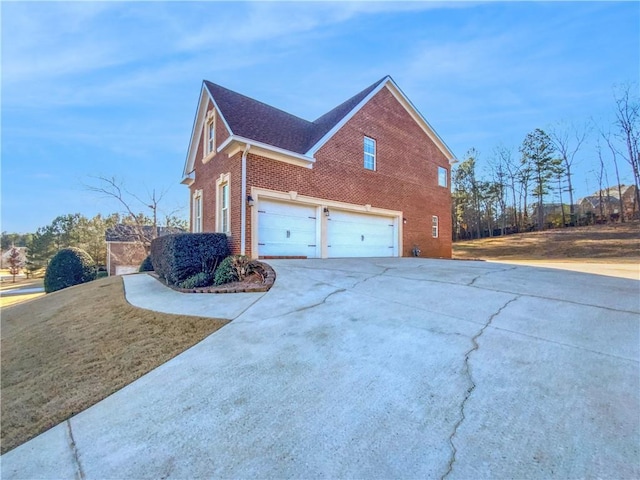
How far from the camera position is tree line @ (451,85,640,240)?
84.9 feet

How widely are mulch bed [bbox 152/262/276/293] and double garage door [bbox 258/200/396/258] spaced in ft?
6.33

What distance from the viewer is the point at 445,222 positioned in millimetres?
17203

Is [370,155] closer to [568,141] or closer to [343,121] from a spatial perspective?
[343,121]

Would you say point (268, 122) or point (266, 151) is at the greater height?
point (268, 122)

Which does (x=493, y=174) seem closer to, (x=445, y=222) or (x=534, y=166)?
(x=534, y=166)

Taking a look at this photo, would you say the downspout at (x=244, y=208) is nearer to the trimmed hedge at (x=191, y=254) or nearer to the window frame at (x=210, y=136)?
the trimmed hedge at (x=191, y=254)

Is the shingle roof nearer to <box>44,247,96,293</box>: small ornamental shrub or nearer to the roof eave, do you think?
the roof eave

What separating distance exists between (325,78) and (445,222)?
10458mm

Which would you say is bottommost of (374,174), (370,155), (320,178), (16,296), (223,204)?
Result: (16,296)

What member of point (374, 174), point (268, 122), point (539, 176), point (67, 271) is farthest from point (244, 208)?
point (539, 176)

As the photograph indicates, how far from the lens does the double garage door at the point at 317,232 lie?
1009 centimetres

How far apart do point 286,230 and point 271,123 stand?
485 cm

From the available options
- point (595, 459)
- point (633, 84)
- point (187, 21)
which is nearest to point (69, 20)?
point (187, 21)

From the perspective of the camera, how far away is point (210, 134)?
1270 centimetres
